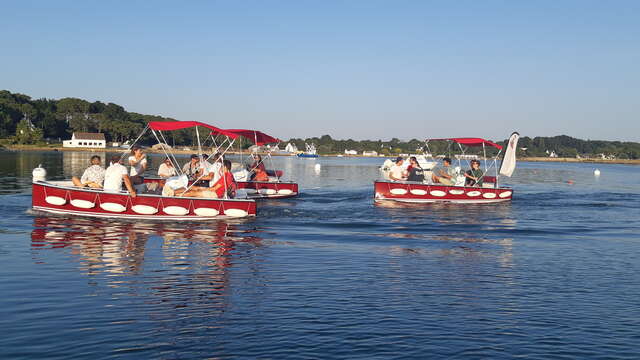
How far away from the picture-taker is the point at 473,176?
Answer: 3103cm

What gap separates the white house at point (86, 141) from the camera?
161 m

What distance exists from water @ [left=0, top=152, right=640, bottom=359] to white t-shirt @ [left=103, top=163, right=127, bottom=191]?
4.35 feet

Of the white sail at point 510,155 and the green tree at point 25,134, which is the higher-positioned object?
the green tree at point 25,134

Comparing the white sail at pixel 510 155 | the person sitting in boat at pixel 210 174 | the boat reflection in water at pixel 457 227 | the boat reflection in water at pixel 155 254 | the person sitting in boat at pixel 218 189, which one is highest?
the white sail at pixel 510 155

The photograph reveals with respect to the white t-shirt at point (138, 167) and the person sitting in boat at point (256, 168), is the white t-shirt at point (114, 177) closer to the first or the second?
the white t-shirt at point (138, 167)

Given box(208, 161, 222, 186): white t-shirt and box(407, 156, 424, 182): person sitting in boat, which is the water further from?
box(407, 156, 424, 182): person sitting in boat

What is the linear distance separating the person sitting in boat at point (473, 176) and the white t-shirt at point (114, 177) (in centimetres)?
1876

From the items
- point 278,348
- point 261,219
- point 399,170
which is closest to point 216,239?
point 261,219

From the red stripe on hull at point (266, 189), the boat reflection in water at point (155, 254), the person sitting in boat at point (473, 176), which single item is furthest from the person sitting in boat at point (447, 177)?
the boat reflection in water at point (155, 254)

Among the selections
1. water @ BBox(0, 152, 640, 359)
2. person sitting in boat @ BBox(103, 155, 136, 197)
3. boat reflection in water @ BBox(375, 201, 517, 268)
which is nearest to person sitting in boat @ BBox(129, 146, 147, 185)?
person sitting in boat @ BBox(103, 155, 136, 197)

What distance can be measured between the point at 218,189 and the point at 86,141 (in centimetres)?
15614

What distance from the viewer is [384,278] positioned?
1255 cm

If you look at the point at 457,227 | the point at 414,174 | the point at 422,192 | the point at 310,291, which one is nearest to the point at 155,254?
the point at 310,291

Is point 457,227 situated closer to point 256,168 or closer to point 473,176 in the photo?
point 473,176
